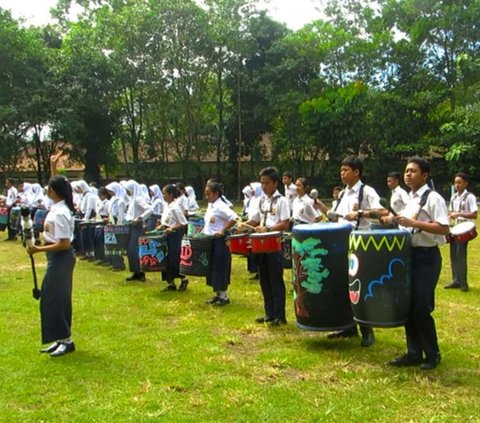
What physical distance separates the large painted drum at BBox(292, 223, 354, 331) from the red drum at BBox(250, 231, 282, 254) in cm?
75

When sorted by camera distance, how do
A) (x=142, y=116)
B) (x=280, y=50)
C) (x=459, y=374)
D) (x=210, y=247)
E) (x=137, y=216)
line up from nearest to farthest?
(x=459, y=374) → (x=210, y=247) → (x=137, y=216) → (x=280, y=50) → (x=142, y=116)

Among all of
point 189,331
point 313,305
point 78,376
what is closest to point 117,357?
point 78,376

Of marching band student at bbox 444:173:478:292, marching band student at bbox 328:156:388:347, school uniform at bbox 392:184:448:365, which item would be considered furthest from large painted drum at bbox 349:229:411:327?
marching band student at bbox 444:173:478:292

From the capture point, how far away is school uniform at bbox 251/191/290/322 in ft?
21.6

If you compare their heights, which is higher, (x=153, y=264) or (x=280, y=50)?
(x=280, y=50)

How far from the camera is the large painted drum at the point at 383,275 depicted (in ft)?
15.6

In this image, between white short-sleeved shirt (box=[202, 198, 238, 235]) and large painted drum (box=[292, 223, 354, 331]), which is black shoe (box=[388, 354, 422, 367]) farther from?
white short-sleeved shirt (box=[202, 198, 238, 235])

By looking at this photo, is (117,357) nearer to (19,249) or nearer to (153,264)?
(153,264)

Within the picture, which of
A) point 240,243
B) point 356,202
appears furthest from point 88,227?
point 356,202

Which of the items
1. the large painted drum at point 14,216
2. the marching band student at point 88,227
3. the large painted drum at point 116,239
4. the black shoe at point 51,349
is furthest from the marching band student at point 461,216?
the large painted drum at point 14,216

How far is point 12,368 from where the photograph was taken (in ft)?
17.2

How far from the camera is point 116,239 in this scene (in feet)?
33.1

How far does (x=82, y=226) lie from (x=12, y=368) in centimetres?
729

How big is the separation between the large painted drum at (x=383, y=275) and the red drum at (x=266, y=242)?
1.55 meters
